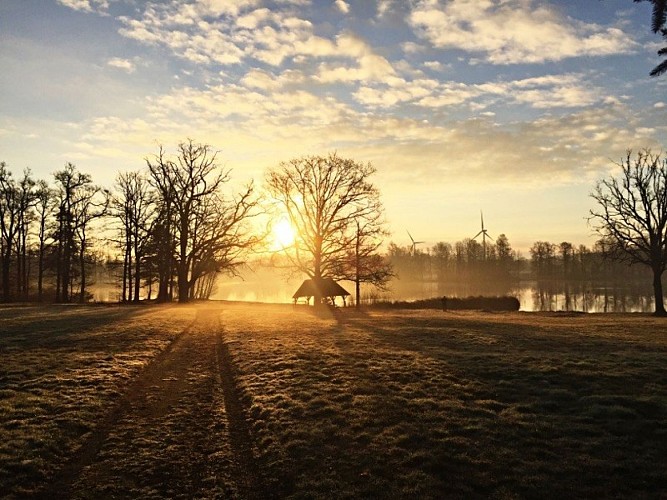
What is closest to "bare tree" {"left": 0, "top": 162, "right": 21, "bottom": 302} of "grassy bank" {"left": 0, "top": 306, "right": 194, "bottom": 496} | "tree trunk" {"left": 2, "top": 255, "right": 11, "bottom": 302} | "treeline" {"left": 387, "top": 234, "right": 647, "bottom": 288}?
"tree trunk" {"left": 2, "top": 255, "right": 11, "bottom": 302}

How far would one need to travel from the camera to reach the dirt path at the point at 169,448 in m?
7.04

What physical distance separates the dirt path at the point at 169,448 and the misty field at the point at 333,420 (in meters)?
0.04

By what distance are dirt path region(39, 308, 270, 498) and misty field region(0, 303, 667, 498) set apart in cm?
4

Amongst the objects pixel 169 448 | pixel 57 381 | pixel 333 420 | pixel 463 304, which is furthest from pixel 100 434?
pixel 463 304

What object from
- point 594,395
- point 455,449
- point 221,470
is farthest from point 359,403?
point 594,395

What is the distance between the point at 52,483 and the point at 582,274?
495 feet

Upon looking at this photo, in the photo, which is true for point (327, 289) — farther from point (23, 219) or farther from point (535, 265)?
point (535, 265)

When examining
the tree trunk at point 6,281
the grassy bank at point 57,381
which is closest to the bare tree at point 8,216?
the tree trunk at point 6,281

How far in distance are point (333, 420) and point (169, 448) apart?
3305 millimetres

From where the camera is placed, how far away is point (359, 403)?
408 inches

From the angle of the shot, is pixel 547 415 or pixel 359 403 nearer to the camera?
pixel 547 415

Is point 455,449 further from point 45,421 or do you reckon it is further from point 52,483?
point 45,421

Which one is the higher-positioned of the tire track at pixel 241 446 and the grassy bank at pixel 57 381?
the grassy bank at pixel 57 381

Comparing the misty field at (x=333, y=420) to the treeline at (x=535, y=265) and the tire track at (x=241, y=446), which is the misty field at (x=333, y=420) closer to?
the tire track at (x=241, y=446)
